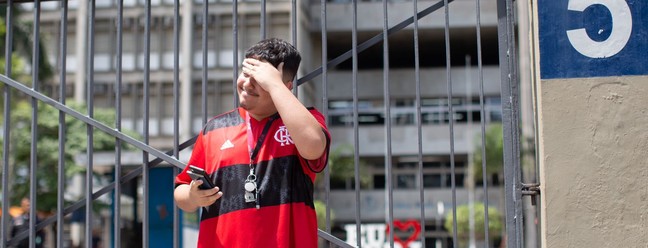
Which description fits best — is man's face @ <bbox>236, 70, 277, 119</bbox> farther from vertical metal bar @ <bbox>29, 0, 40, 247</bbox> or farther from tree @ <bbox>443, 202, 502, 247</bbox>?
tree @ <bbox>443, 202, 502, 247</bbox>

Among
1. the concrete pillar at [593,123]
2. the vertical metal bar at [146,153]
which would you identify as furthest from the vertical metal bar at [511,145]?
→ the vertical metal bar at [146,153]

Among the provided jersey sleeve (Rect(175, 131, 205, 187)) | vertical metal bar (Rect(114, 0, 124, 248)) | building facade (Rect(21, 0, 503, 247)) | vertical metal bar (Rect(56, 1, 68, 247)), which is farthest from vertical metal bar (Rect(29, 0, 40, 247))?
building facade (Rect(21, 0, 503, 247))

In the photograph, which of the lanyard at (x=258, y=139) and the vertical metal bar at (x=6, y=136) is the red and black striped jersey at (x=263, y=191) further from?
the vertical metal bar at (x=6, y=136)

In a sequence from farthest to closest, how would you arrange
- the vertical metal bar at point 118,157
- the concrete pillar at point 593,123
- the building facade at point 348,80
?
the building facade at point 348,80 → the vertical metal bar at point 118,157 → the concrete pillar at point 593,123

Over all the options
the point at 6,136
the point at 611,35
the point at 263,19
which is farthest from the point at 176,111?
the point at 611,35

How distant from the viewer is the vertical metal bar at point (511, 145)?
13.1ft

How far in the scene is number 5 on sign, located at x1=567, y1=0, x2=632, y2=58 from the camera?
396cm

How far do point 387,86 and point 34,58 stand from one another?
6.00ft

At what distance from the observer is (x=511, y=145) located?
4.02 metres

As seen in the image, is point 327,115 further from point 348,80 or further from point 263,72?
point 348,80

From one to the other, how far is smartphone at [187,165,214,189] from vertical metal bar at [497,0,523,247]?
1481 millimetres

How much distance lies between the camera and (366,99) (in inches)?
1802

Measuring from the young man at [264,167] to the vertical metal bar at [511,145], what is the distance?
113cm

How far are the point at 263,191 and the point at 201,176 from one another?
9.1 inches
